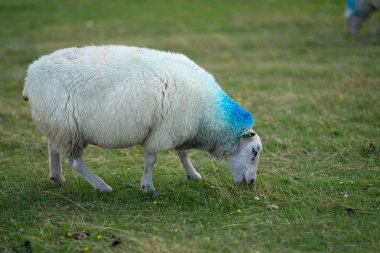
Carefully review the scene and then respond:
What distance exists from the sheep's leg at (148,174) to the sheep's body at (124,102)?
0.15m

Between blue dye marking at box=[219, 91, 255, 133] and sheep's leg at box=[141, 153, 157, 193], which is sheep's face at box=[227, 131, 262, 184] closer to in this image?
blue dye marking at box=[219, 91, 255, 133]

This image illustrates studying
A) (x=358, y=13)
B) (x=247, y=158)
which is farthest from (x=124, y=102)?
(x=358, y=13)

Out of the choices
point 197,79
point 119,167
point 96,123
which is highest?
point 197,79

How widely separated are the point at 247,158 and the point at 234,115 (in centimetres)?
50

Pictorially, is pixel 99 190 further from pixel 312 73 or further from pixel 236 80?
pixel 312 73

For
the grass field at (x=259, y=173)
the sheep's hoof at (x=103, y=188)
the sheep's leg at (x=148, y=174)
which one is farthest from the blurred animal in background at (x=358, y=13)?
the sheep's hoof at (x=103, y=188)

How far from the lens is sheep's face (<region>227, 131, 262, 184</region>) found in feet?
19.5

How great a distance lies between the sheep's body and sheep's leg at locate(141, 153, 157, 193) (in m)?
0.15

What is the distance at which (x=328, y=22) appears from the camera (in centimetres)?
1588

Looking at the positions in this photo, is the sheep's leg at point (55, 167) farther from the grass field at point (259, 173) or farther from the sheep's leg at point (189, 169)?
the sheep's leg at point (189, 169)

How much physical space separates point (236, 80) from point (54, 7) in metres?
10.8

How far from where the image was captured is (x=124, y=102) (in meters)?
5.55

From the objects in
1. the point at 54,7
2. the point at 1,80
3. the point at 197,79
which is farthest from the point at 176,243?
the point at 54,7

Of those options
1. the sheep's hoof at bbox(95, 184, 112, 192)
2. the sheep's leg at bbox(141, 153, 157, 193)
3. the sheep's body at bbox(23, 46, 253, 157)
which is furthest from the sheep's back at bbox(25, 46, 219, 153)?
the sheep's hoof at bbox(95, 184, 112, 192)
